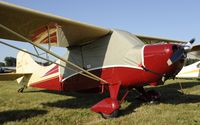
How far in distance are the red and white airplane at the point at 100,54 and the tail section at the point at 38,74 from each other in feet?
0.35

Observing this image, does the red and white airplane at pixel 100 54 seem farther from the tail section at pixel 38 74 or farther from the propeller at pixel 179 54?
the tail section at pixel 38 74

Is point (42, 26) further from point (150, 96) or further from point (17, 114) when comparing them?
point (150, 96)

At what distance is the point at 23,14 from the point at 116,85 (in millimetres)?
2787

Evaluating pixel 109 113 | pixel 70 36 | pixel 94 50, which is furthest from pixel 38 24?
pixel 109 113

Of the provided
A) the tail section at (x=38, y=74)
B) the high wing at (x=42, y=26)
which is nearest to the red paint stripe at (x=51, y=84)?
the tail section at (x=38, y=74)

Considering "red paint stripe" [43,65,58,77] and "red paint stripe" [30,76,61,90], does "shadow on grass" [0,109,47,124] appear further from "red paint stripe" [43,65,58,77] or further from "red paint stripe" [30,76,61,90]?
"red paint stripe" [43,65,58,77]

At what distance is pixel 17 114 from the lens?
19.7 ft

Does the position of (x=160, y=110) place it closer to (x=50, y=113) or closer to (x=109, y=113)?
(x=109, y=113)

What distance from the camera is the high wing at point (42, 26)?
5.57 meters

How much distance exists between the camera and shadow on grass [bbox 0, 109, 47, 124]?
5501 millimetres

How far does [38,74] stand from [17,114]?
3900mm

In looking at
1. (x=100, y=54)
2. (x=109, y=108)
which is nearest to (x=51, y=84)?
(x=100, y=54)

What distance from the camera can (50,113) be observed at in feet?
A: 20.0

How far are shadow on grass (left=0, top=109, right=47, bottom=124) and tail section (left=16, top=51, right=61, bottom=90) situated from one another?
2.13 meters
